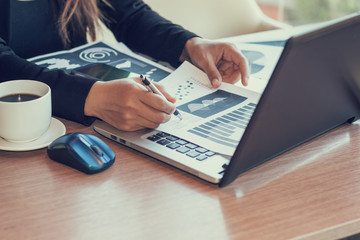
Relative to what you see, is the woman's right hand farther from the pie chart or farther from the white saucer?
the pie chart

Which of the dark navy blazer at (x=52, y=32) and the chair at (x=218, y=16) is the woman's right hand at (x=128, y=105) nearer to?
the dark navy blazer at (x=52, y=32)

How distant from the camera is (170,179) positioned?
796 millimetres

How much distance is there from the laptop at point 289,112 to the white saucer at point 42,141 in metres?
0.07

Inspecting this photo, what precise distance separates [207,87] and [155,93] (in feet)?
0.62

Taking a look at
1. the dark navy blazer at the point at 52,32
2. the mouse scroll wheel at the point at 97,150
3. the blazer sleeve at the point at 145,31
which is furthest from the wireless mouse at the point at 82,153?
the blazer sleeve at the point at 145,31

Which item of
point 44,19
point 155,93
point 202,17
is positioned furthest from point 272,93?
point 202,17

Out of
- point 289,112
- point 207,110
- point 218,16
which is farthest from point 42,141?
point 218,16

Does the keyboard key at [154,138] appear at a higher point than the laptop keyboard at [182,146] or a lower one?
lower

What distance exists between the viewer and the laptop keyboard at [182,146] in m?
0.83

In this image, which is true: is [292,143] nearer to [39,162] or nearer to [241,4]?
[39,162]

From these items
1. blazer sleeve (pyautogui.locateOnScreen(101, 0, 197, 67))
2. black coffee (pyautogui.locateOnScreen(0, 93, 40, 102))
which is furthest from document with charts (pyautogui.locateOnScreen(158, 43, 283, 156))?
black coffee (pyautogui.locateOnScreen(0, 93, 40, 102))

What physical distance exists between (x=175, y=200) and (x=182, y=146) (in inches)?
5.3

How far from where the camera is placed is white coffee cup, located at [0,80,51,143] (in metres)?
0.83

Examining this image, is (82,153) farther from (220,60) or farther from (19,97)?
(220,60)
